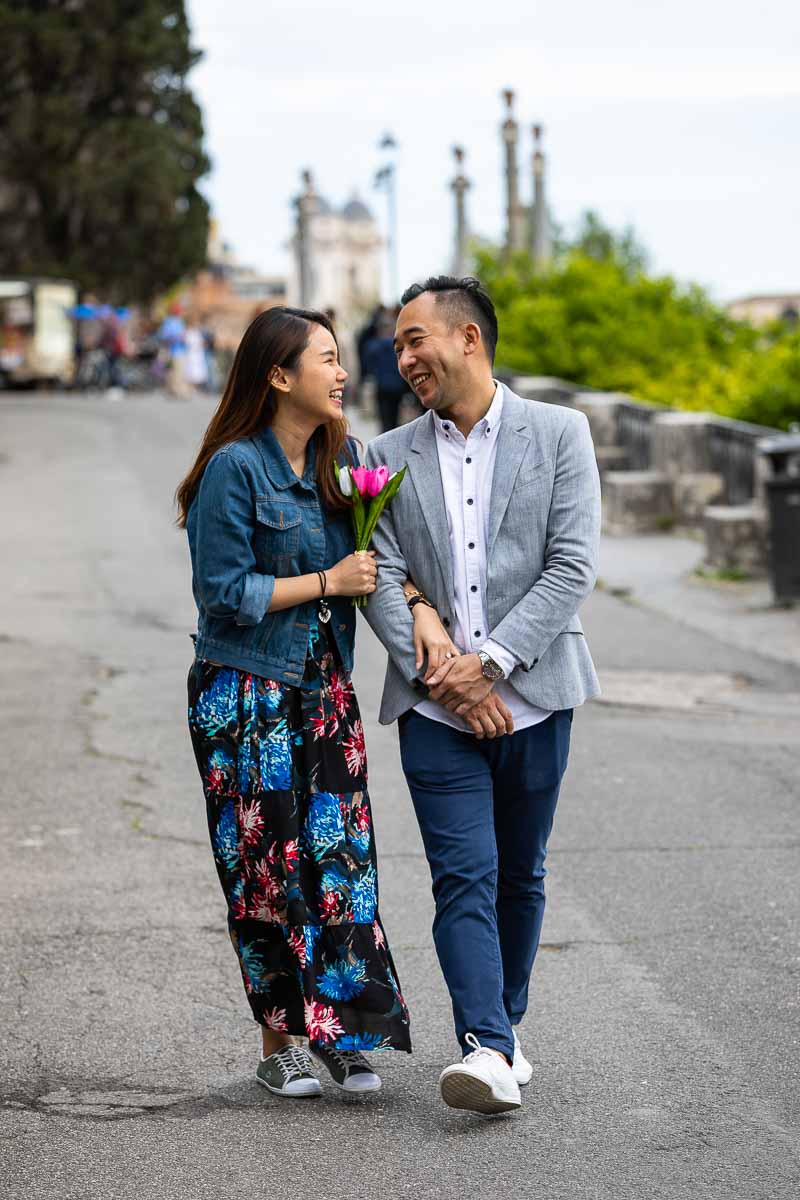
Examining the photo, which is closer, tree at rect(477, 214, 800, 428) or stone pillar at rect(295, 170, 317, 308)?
tree at rect(477, 214, 800, 428)

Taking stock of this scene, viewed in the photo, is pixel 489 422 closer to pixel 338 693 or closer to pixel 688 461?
pixel 338 693

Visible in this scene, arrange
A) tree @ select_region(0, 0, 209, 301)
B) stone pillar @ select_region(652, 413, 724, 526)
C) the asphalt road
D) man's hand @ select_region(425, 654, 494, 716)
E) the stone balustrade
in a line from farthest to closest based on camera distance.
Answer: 1. tree @ select_region(0, 0, 209, 301)
2. stone pillar @ select_region(652, 413, 724, 526)
3. the stone balustrade
4. man's hand @ select_region(425, 654, 494, 716)
5. the asphalt road

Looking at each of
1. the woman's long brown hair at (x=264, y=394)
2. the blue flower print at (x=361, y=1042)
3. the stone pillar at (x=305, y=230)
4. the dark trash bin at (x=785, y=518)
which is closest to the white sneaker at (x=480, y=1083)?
the blue flower print at (x=361, y=1042)

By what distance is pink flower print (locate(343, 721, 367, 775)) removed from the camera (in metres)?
4.35

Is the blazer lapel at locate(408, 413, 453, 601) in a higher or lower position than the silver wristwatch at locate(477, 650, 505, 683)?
higher

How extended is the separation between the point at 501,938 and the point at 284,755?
73 cm

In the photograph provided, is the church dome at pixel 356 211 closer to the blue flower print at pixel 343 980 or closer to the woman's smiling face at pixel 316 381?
the woman's smiling face at pixel 316 381

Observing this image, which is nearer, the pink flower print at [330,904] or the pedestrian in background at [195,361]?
the pink flower print at [330,904]

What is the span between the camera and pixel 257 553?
4.35 metres

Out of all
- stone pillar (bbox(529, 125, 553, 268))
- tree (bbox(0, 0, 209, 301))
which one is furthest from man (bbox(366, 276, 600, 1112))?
tree (bbox(0, 0, 209, 301))

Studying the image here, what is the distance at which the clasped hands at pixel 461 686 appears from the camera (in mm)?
4184

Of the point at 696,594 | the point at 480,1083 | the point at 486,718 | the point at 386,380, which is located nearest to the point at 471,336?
the point at 486,718

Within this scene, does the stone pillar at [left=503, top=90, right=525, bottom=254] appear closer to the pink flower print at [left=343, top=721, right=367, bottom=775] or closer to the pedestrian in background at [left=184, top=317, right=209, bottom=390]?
the pedestrian in background at [left=184, top=317, right=209, bottom=390]

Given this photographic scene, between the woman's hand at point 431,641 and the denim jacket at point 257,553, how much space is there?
0.69 feet
